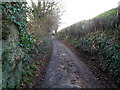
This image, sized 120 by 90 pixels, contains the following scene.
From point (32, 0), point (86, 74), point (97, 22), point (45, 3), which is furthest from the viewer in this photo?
point (45, 3)

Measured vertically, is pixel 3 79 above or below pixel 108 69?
above

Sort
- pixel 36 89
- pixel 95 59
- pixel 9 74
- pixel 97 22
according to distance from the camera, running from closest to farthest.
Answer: pixel 9 74, pixel 36 89, pixel 95 59, pixel 97 22

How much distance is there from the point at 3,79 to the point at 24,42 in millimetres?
1638

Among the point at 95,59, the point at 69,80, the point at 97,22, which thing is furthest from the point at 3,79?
the point at 97,22

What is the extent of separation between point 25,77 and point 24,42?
1451 millimetres

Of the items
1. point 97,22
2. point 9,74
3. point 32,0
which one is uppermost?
point 32,0

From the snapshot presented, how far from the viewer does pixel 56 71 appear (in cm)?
487

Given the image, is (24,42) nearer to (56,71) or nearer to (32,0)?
(56,71)

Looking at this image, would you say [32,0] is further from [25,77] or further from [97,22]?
[25,77]

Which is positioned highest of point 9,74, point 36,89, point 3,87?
point 9,74

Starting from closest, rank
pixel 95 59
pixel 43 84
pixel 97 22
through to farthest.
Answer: pixel 43 84, pixel 95 59, pixel 97 22

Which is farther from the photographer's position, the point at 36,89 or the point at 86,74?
the point at 86,74

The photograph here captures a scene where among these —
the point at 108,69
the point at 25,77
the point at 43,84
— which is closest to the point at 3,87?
the point at 25,77

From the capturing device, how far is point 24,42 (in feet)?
11.7
